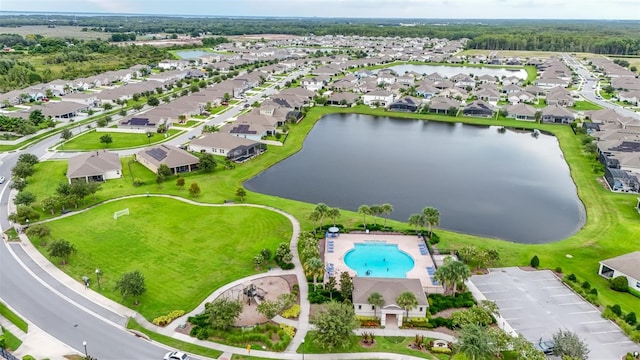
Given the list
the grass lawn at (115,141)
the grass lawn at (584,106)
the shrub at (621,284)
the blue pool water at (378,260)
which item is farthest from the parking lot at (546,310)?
the grass lawn at (584,106)

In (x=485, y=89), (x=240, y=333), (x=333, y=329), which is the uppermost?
(x=485, y=89)

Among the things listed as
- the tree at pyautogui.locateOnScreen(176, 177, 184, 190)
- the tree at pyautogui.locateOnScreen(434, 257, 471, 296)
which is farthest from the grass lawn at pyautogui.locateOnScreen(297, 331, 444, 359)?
the tree at pyautogui.locateOnScreen(176, 177, 184, 190)

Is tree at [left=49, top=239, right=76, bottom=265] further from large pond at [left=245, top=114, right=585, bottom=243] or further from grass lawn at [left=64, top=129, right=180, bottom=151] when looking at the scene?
grass lawn at [left=64, top=129, right=180, bottom=151]

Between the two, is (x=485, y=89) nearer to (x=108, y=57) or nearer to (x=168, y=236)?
(x=168, y=236)

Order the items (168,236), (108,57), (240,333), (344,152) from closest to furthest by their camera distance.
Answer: (240,333) < (168,236) < (344,152) < (108,57)

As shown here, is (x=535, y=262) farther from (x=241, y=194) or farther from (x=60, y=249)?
(x=60, y=249)

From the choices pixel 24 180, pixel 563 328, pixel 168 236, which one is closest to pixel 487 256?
pixel 563 328

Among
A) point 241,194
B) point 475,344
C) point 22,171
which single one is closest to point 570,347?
point 475,344
